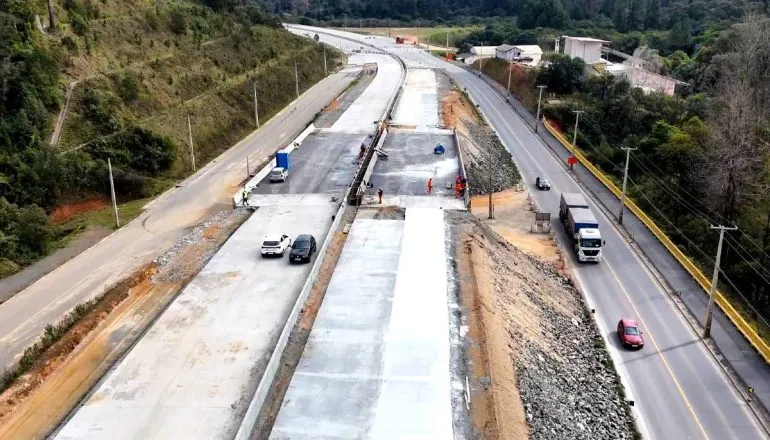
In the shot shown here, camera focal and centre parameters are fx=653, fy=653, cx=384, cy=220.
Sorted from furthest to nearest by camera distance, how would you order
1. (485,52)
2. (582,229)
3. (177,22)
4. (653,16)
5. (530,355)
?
1. (653,16)
2. (485,52)
3. (177,22)
4. (582,229)
5. (530,355)

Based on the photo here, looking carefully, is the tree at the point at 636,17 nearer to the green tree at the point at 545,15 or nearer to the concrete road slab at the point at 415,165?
the green tree at the point at 545,15

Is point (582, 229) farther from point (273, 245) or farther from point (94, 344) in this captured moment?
point (94, 344)

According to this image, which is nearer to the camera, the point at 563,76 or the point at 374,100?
the point at 374,100

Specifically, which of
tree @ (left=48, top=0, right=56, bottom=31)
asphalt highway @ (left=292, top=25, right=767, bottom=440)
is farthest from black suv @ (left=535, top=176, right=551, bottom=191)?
tree @ (left=48, top=0, right=56, bottom=31)

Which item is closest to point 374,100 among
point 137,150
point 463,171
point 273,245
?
point 463,171

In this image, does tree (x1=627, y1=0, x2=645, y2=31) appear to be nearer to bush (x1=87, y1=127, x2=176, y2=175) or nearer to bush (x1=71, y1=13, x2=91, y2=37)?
bush (x1=71, y1=13, x2=91, y2=37)

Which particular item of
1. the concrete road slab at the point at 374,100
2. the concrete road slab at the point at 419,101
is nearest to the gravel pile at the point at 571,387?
the concrete road slab at the point at 374,100
